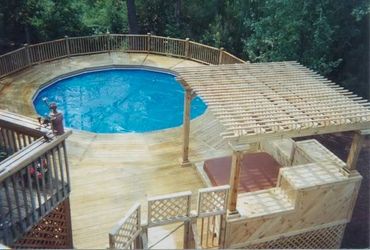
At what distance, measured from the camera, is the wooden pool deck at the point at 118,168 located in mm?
8812

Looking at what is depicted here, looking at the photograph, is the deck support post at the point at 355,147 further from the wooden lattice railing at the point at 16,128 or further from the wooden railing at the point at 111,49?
the wooden railing at the point at 111,49

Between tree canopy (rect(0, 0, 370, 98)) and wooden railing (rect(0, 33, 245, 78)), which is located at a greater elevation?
tree canopy (rect(0, 0, 370, 98))

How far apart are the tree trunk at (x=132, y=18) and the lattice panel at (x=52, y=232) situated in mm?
14460

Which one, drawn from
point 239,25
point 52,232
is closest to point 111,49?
point 239,25

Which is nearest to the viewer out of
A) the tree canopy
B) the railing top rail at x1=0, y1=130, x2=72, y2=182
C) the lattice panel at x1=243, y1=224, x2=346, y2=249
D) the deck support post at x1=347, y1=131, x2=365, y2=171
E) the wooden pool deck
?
the railing top rail at x1=0, y1=130, x2=72, y2=182

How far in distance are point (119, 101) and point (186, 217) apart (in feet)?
30.4

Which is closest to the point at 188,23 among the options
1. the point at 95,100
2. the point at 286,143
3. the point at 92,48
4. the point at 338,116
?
the point at 92,48

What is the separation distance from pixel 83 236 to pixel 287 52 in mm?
9350

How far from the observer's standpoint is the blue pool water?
14.7m

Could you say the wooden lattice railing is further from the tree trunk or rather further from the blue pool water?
the tree trunk

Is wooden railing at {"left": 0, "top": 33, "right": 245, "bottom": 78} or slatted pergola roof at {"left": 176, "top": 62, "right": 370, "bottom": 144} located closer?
slatted pergola roof at {"left": 176, "top": 62, "right": 370, "bottom": 144}

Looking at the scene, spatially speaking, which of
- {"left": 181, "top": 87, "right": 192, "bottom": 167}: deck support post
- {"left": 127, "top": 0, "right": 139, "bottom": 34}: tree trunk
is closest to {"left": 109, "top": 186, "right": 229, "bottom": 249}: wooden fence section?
{"left": 181, "top": 87, "right": 192, "bottom": 167}: deck support post

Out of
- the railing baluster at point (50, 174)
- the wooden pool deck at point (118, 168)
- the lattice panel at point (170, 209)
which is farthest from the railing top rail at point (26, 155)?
the wooden pool deck at point (118, 168)

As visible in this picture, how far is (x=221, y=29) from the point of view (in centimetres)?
1902
